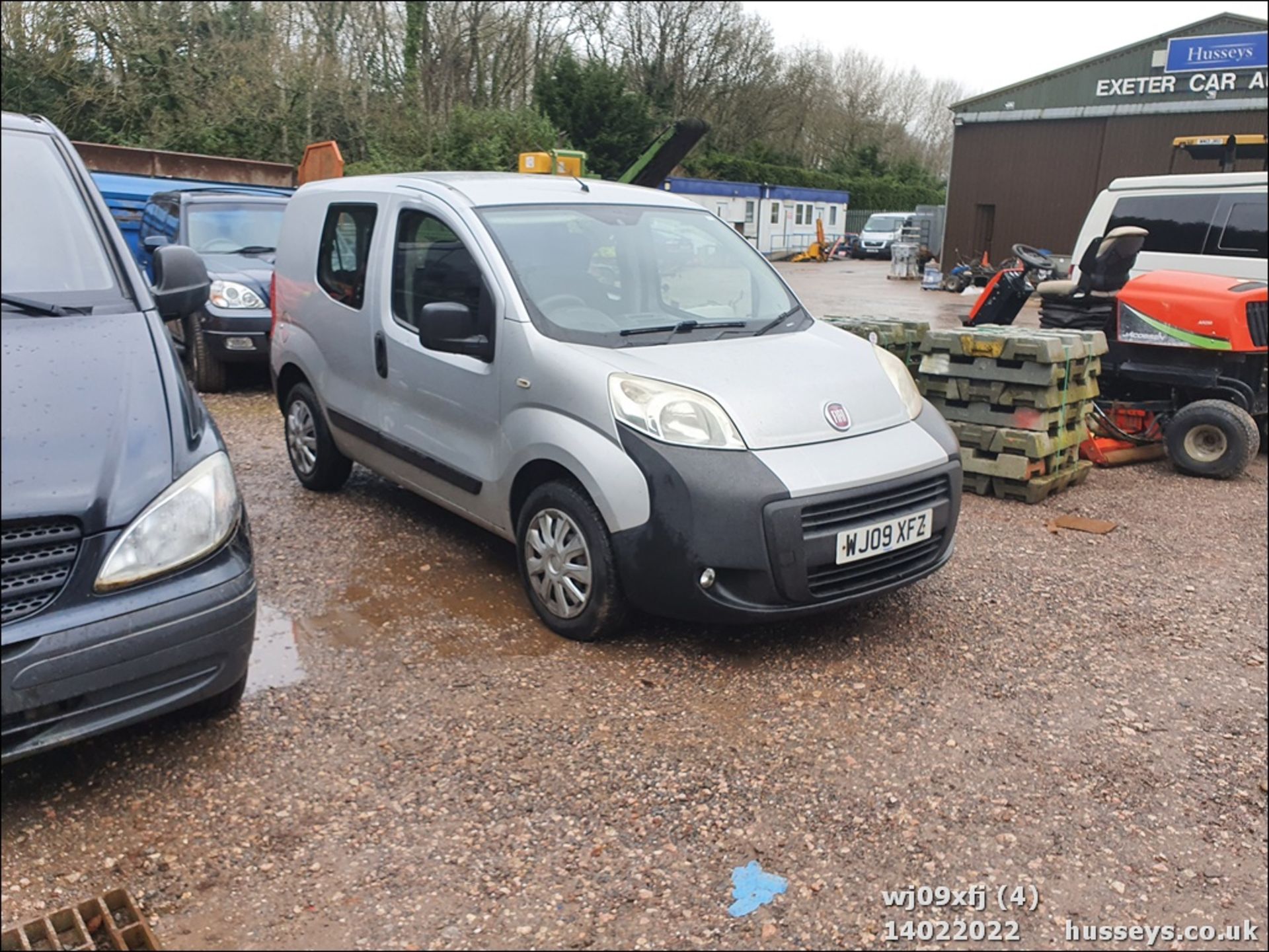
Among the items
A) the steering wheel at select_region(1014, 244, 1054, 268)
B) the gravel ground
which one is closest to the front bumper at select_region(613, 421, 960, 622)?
the gravel ground

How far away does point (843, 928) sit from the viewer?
2.46 metres

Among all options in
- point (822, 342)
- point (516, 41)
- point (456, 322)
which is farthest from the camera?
point (516, 41)

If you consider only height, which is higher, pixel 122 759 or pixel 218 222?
pixel 218 222

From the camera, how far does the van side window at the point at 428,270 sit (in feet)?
14.5

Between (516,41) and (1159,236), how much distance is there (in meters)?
22.9

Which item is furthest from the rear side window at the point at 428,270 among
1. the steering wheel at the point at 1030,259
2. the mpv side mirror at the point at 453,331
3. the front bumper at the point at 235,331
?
the steering wheel at the point at 1030,259

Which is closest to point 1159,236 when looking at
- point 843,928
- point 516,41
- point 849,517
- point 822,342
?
point 822,342

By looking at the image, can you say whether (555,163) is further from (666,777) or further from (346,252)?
(666,777)

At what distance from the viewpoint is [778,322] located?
4641 millimetres

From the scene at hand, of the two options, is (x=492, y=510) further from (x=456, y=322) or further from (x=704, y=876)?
(x=704, y=876)

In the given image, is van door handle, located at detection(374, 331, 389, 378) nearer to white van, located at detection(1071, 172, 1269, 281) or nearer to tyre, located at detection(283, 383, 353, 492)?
tyre, located at detection(283, 383, 353, 492)

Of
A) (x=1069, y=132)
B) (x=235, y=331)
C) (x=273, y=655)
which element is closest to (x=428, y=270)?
(x=273, y=655)

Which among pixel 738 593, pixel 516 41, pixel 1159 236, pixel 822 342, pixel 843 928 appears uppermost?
pixel 516 41

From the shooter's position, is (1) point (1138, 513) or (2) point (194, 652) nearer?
(2) point (194, 652)
